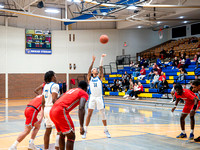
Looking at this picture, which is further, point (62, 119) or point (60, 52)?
point (60, 52)

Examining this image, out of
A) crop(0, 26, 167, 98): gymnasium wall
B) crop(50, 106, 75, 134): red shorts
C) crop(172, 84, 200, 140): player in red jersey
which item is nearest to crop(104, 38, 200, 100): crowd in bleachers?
crop(0, 26, 167, 98): gymnasium wall

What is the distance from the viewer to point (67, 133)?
14.9 ft

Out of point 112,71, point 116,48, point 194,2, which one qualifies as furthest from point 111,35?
point 194,2

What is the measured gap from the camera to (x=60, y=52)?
28.3 meters

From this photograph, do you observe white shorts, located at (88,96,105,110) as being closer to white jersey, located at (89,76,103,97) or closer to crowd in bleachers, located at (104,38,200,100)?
white jersey, located at (89,76,103,97)

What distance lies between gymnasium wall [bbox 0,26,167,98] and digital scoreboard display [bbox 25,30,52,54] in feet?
1.37

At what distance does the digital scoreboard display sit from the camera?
27.0 meters

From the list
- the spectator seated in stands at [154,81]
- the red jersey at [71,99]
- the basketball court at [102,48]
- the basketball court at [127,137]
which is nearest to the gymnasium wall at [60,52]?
→ the basketball court at [102,48]

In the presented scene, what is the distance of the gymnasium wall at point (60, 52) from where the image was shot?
86.1ft

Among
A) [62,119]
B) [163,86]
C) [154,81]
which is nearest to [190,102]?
[62,119]

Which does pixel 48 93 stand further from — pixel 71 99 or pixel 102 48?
pixel 102 48

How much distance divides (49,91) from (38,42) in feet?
74.5

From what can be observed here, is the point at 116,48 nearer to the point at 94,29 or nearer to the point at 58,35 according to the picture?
the point at 94,29

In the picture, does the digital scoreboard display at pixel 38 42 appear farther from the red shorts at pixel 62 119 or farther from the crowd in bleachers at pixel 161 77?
the red shorts at pixel 62 119
